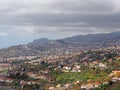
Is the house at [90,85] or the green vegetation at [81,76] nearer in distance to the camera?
the house at [90,85]

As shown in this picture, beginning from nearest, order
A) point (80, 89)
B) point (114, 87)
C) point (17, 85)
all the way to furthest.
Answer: point (114, 87), point (80, 89), point (17, 85)

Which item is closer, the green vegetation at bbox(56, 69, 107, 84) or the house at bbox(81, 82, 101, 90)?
the house at bbox(81, 82, 101, 90)

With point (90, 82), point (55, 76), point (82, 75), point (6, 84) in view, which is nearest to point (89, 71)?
point (82, 75)

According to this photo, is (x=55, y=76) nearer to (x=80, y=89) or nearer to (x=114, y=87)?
(x=80, y=89)

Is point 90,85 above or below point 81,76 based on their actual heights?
below

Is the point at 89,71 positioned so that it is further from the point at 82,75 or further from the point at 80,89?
the point at 80,89

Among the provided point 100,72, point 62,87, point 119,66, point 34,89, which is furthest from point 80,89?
point 119,66

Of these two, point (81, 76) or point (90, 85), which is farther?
point (81, 76)

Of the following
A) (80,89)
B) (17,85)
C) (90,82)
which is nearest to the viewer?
(80,89)

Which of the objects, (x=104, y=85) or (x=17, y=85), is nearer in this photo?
(x=104, y=85)
